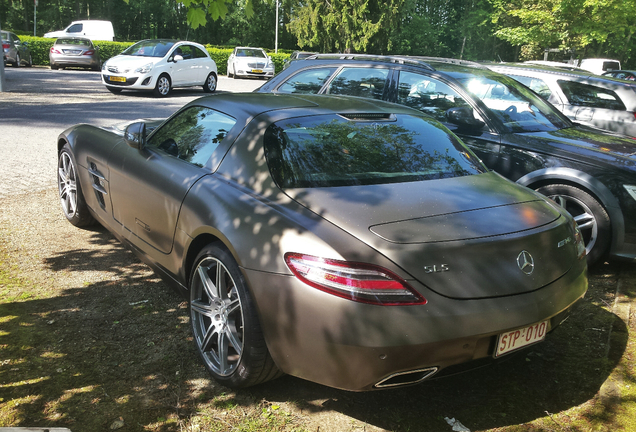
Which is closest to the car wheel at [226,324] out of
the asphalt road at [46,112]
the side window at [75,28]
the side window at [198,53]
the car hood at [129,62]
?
the asphalt road at [46,112]

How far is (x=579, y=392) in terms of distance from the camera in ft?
10.1

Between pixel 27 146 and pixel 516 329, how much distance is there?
9067 millimetres

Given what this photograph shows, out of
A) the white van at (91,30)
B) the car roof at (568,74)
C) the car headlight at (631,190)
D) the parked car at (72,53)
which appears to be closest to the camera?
the car headlight at (631,190)

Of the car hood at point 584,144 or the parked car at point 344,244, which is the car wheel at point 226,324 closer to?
the parked car at point 344,244

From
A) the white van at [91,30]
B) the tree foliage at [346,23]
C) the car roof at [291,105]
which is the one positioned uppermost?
the tree foliage at [346,23]

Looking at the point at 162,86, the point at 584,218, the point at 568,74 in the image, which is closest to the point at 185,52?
the point at 162,86

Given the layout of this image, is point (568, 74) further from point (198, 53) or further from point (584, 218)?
point (198, 53)

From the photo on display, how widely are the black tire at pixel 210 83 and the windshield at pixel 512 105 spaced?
15274mm

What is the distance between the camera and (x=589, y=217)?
15.8 feet

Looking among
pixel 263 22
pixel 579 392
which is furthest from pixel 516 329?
pixel 263 22

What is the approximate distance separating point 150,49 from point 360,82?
13.7 metres

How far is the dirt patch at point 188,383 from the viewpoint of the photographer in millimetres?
2788

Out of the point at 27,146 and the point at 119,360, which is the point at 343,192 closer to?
the point at 119,360

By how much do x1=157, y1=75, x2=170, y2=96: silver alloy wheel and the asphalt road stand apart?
22 cm
